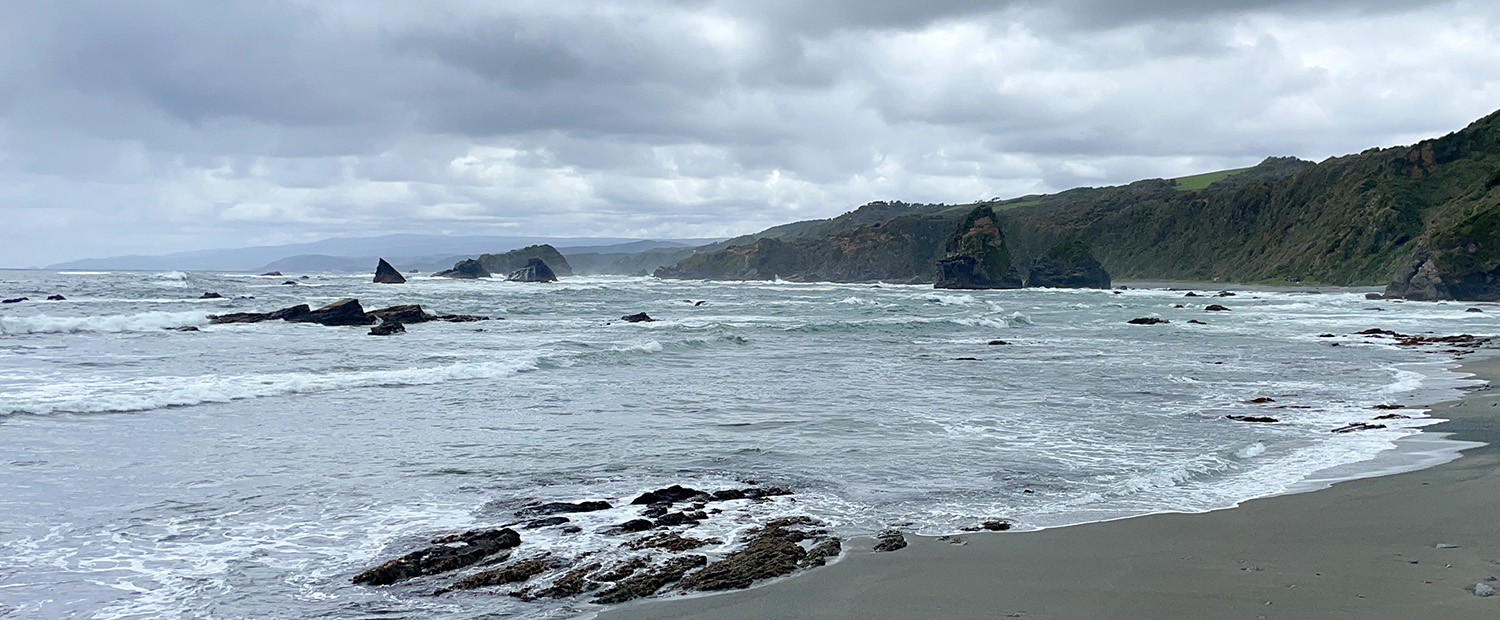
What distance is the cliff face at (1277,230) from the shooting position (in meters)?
60.5

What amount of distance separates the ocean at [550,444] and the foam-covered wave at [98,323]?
3.98 ft

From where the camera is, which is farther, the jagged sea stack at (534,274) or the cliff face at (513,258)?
the cliff face at (513,258)

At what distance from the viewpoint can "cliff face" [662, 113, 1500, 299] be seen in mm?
60500

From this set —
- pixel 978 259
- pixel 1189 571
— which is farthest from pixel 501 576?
pixel 978 259

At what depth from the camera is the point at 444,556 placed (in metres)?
6.88

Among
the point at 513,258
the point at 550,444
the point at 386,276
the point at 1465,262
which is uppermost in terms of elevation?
the point at 513,258

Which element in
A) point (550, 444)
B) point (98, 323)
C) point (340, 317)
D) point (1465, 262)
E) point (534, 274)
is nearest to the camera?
point (550, 444)

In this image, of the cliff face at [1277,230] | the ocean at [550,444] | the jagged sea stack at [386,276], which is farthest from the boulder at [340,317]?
the jagged sea stack at [386,276]

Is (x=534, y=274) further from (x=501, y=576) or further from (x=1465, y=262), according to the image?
(x=501, y=576)

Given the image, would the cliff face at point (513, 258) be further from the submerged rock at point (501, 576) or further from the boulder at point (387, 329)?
the submerged rock at point (501, 576)

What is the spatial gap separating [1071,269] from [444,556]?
10938cm

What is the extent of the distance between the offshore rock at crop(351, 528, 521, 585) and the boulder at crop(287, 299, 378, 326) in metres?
30.4

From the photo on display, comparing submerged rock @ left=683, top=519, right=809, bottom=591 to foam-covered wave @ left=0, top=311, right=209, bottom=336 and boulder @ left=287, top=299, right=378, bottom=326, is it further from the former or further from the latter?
boulder @ left=287, top=299, right=378, bottom=326

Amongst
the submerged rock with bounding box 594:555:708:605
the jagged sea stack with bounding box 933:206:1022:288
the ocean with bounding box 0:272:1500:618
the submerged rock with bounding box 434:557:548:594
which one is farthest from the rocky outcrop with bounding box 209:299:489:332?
the jagged sea stack with bounding box 933:206:1022:288
